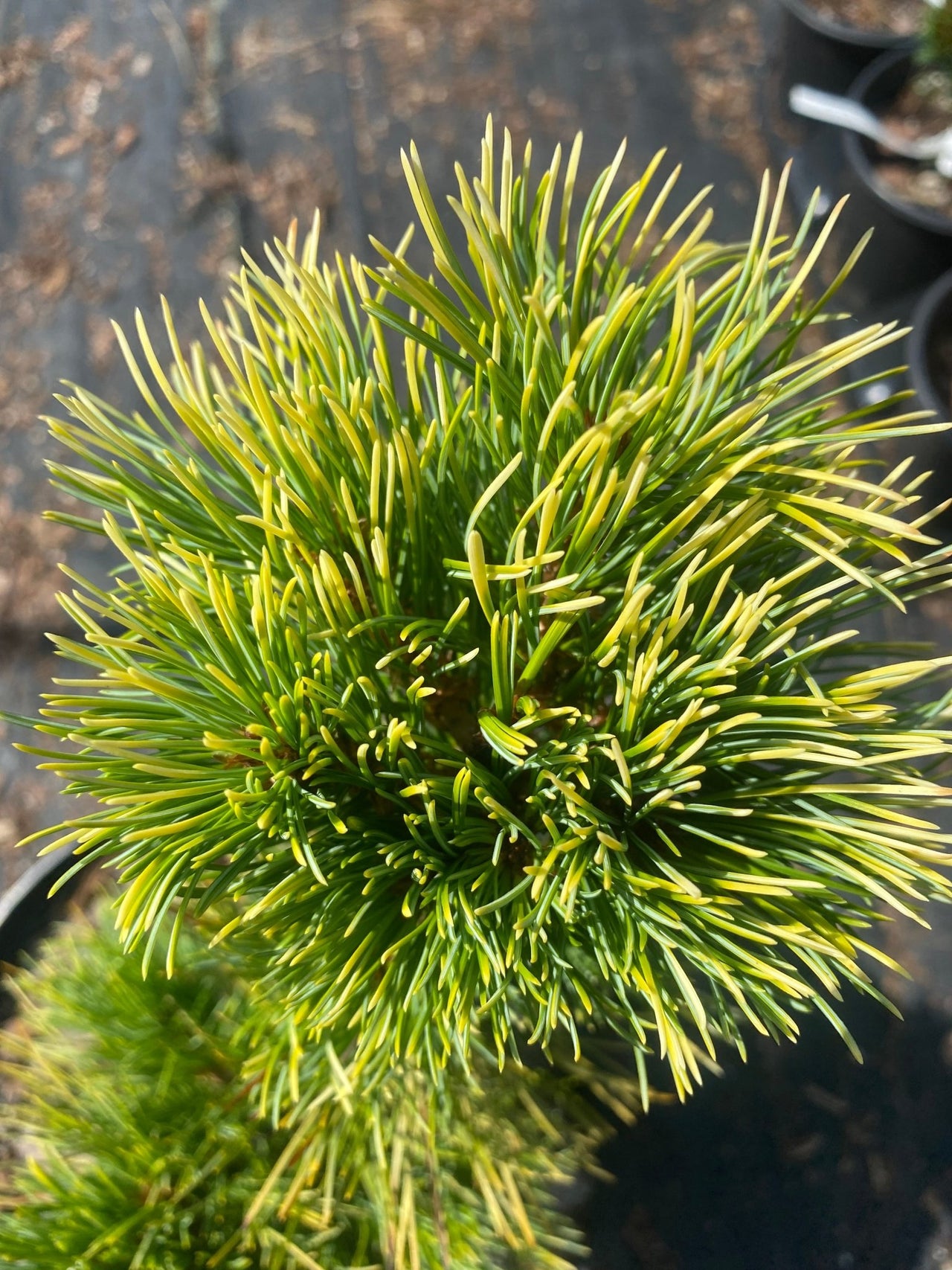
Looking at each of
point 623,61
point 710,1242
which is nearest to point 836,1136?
point 710,1242

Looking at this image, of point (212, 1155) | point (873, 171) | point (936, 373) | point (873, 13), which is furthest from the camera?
point (873, 13)

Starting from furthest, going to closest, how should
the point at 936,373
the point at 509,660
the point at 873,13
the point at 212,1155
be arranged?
1. the point at 873,13
2. the point at 936,373
3. the point at 212,1155
4. the point at 509,660

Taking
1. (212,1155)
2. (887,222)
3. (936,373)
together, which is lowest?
(212,1155)

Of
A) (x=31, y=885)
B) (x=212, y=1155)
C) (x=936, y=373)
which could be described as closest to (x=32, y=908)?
(x=31, y=885)

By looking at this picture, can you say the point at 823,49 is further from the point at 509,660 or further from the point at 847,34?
the point at 509,660

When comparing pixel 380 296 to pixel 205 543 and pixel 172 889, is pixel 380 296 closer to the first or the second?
pixel 205 543

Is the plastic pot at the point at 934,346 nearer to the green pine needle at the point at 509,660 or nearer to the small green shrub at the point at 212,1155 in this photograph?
the green pine needle at the point at 509,660

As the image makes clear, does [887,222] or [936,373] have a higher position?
[887,222]
